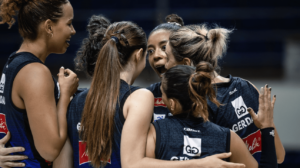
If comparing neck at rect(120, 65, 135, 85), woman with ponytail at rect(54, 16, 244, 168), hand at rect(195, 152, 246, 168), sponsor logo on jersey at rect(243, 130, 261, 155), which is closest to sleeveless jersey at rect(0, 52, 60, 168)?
woman with ponytail at rect(54, 16, 244, 168)

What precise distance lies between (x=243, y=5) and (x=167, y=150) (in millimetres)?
4539

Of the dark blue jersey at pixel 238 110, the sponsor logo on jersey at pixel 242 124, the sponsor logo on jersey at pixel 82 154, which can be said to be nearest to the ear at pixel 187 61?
the dark blue jersey at pixel 238 110

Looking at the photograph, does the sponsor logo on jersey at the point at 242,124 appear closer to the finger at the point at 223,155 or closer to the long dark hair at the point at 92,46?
the finger at the point at 223,155

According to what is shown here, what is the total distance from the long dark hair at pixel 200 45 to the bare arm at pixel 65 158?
0.78 metres

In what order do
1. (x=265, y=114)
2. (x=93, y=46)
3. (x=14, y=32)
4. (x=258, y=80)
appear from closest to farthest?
(x=265, y=114)
(x=93, y=46)
(x=258, y=80)
(x=14, y=32)

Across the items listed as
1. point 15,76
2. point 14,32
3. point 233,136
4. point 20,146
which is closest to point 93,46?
point 15,76

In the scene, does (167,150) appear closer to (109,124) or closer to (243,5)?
(109,124)

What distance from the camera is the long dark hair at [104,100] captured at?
1481 mm

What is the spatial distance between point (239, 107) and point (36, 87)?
1.05m

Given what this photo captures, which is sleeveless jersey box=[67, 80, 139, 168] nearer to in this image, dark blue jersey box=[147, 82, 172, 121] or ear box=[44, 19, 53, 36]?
ear box=[44, 19, 53, 36]

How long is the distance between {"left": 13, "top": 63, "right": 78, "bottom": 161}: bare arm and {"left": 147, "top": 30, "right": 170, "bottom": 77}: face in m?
0.85

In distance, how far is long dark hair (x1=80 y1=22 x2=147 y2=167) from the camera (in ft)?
4.86

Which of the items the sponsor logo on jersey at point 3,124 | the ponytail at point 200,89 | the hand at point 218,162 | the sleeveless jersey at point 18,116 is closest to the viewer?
the hand at point 218,162

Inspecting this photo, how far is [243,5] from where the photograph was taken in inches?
213
